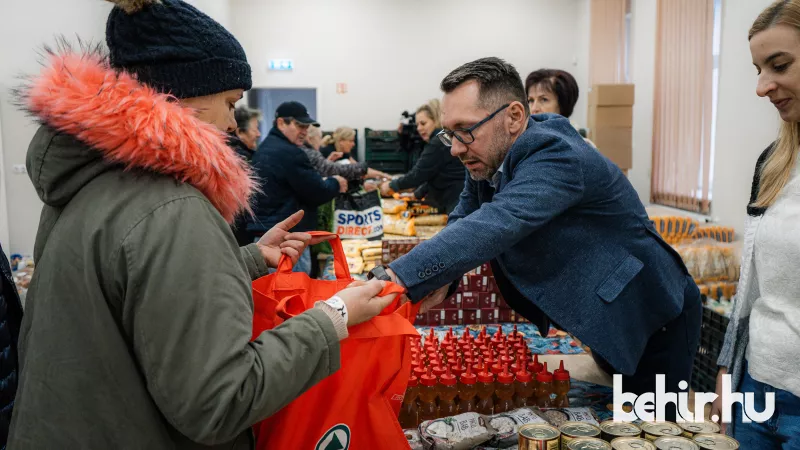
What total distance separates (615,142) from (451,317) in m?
4.89

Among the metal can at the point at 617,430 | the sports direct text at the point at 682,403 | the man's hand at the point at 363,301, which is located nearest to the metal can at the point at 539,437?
the metal can at the point at 617,430

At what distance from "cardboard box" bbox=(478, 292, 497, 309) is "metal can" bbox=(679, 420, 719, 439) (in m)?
1.95

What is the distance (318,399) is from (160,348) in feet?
1.64

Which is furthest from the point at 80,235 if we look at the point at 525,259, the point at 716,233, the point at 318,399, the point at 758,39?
the point at 716,233

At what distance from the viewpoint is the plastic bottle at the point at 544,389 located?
6.58 feet

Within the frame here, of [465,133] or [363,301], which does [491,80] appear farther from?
[363,301]

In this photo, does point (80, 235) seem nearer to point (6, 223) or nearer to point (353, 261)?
point (353, 261)

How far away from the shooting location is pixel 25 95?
41.0 inches

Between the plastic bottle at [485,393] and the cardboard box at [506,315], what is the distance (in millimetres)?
1326

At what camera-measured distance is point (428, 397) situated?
2.00m

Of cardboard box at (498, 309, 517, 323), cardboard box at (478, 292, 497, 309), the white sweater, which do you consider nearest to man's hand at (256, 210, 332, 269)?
the white sweater

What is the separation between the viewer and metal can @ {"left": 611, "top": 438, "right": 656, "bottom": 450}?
121cm

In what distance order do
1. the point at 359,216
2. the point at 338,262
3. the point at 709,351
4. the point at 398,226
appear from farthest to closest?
1. the point at 398,226
2. the point at 359,216
3. the point at 709,351
4. the point at 338,262

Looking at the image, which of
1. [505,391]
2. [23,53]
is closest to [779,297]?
[505,391]
